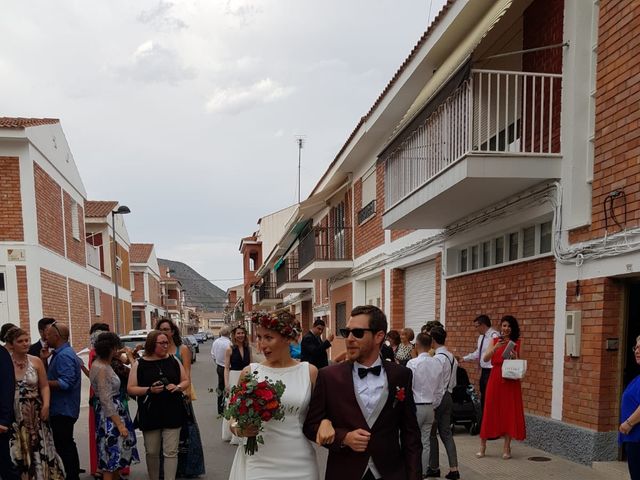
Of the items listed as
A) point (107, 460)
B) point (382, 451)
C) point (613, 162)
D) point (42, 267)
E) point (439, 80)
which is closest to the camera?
point (382, 451)

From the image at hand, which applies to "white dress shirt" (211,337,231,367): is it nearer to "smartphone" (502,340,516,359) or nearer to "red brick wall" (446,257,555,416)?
"red brick wall" (446,257,555,416)

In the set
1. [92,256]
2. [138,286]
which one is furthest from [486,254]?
[138,286]

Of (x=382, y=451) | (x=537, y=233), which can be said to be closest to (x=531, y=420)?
(x=537, y=233)

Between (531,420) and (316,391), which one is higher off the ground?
(316,391)

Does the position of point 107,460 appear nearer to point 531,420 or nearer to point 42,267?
point 531,420

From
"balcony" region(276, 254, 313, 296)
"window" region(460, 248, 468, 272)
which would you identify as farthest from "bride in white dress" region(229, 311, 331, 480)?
"balcony" region(276, 254, 313, 296)

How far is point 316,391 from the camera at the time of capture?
2.74m

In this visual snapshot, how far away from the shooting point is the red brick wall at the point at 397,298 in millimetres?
12664

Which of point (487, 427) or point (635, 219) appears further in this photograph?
point (487, 427)

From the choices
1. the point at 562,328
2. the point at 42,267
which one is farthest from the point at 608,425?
the point at 42,267

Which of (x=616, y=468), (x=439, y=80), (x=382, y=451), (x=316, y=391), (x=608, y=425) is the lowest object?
(x=616, y=468)

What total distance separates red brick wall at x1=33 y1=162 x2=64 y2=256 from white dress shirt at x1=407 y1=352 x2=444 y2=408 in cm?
1126

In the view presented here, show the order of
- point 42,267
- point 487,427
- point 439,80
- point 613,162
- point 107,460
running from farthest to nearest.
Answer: point 42,267 → point 439,80 → point 487,427 → point 613,162 → point 107,460

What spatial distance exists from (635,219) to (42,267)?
12.9 m
